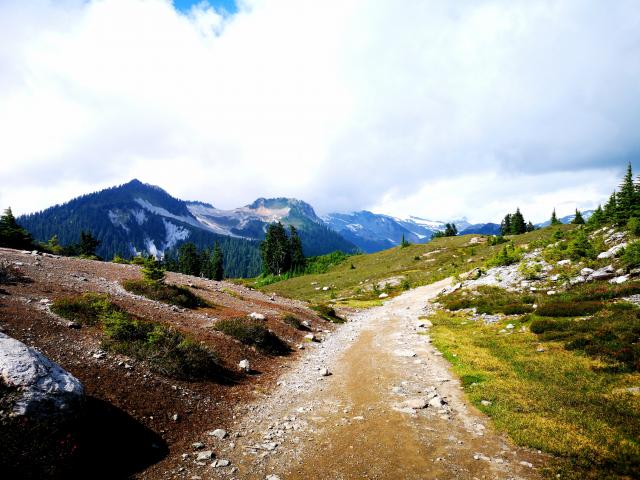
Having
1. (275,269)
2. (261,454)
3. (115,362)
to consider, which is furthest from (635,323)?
(275,269)

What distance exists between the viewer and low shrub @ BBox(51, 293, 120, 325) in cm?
1623

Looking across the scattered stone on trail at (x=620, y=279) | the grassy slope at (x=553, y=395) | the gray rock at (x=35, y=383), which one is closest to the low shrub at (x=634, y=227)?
the scattered stone on trail at (x=620, y=279)

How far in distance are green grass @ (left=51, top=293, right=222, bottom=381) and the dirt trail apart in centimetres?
364

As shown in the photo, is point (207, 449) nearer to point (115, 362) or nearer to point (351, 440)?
point (351, 440)

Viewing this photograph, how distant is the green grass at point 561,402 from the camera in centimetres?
945

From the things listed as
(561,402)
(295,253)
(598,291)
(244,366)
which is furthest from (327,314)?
(295,253)

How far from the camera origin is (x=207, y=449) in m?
10.6

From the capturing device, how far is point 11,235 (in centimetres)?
5641

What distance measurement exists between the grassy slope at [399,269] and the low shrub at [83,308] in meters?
52.8

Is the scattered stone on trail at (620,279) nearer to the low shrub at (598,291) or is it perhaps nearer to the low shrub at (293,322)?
the low shrub at (598,291)

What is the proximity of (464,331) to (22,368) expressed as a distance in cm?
2961

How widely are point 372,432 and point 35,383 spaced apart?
10614 mm

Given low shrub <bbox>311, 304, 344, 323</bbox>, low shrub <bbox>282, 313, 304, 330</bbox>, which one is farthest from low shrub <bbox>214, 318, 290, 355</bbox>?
low shrub <bbox>311, 304, 344, 323</bbox>

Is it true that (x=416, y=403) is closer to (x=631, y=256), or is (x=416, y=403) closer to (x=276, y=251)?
(x=631, y=256)
